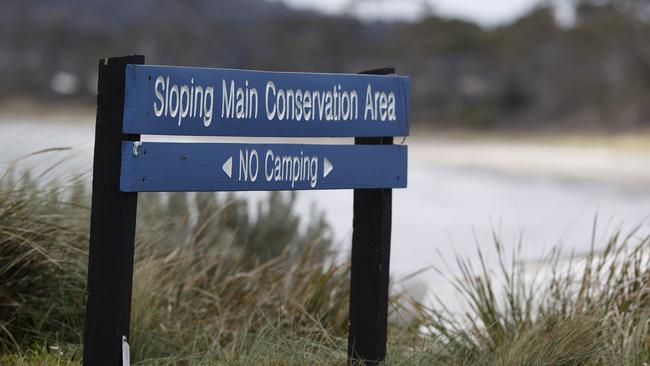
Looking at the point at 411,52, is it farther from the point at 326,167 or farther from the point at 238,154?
the point at 238,154

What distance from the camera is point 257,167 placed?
11.1 ft

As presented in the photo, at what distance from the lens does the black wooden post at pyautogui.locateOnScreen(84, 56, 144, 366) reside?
3.12 metres

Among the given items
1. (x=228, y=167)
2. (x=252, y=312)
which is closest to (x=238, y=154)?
(x=228, y=167)

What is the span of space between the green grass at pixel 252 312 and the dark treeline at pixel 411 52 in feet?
101

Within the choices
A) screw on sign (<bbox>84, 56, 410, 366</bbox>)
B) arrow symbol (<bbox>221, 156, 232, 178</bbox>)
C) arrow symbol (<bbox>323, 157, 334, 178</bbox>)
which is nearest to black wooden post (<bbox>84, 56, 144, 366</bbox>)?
screw on sign (<bbox>84, 56, 410, 366</bbox>)

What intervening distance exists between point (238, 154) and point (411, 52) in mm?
→ 50457

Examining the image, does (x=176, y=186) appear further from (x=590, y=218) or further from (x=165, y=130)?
(x=590, y=218)

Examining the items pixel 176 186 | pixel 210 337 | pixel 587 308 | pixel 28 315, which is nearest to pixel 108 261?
pixel 176 186

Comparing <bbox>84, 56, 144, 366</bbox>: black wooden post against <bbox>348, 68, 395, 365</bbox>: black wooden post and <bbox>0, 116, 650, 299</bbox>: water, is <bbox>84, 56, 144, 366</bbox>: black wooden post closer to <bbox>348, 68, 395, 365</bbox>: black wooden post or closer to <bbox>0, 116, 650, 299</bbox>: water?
<bbox>348, 68, 395, 365</bbox>: black wooden post

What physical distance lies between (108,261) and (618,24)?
1561 inches

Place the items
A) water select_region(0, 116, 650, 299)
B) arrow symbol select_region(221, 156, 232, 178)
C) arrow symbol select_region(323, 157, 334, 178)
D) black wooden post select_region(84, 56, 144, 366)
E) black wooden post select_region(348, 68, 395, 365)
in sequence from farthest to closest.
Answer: water select_region(0, 116, 650, 299) < black wooden post select_region(348, 68, 395, 365) < arrow symbol select_region(323, 157, 334, 178) < arrow symbol select_region(221, 156, 232, 178) < black wooden post select_region(84, 56, 144, 366)

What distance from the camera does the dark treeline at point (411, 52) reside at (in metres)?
39.8

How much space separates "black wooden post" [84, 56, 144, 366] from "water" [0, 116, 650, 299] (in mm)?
1117

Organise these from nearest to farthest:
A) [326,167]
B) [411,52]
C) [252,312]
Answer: [326,167], [252,312], [411,52]
